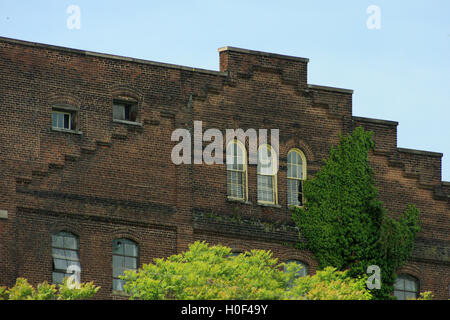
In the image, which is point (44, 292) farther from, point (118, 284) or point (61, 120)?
point (61, 120)

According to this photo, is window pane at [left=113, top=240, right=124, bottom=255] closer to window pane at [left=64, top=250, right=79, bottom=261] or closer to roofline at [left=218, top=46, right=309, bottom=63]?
window pane at [left=64, top=250, right=79, bottom=261]

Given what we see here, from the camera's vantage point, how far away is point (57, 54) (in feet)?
206

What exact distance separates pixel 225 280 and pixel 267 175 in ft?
26.2

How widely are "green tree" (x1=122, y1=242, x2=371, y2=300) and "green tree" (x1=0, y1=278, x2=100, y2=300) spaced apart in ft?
6.20

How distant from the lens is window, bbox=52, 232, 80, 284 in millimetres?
61031

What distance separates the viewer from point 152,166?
63469 millimetres

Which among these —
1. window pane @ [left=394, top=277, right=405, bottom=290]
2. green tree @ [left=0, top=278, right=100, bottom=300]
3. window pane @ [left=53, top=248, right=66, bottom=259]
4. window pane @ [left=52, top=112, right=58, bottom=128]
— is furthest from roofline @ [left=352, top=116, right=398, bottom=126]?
green tree @ [left=0, top=278, right=100, bottom=300]

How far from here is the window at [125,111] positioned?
6378 centimetres

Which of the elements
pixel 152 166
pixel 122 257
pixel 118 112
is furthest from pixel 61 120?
pixel 122 257

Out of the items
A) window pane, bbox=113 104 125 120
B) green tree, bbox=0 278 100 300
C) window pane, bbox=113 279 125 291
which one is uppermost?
window pane, bbox=113 104 125 120

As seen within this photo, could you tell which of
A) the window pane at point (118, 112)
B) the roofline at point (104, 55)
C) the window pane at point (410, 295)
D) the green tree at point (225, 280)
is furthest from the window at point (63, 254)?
the window pane at point (410, 295)

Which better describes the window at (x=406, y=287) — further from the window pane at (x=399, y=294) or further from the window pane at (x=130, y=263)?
the window pane at (x=130, y=263)

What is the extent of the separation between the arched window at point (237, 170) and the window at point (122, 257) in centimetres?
450

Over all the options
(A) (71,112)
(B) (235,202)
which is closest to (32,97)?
(A) (71,112)
